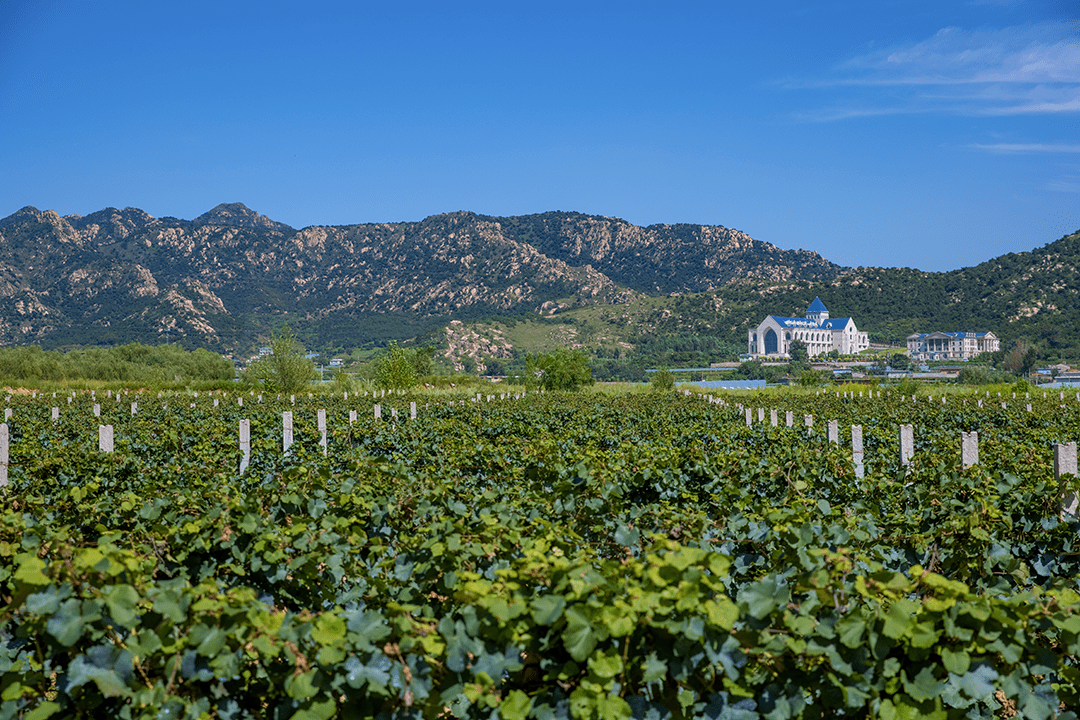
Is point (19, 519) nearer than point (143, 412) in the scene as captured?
Yes

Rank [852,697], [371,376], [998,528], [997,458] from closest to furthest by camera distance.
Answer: [852,697], [998,528], [997,458], [371,376]

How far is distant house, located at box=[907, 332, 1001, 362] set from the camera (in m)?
101

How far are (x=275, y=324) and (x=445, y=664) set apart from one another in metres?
Result: 190

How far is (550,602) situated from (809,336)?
140805mm

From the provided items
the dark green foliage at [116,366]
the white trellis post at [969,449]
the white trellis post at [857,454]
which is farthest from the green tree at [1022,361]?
the white trellis post at [969,449]

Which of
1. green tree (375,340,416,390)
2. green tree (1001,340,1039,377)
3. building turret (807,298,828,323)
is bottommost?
green tree (1001,340,1039,377)

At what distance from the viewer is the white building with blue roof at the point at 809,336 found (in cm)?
12988

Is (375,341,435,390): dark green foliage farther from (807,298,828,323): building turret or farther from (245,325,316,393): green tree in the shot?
(807,298,828,323): building turret

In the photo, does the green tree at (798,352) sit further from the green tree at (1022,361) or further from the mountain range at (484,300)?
the green tree at (1022,361)

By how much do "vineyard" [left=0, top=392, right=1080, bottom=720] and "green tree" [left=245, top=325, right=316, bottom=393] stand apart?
37993mm

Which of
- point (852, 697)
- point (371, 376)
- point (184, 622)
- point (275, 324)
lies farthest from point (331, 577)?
point (275, 324)

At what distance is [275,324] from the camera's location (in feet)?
595

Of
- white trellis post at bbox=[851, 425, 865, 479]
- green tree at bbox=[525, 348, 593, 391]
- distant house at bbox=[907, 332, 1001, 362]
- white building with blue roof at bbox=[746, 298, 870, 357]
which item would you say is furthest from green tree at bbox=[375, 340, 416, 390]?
white building with blue roof at bbox=[746, 298, 870, 357]

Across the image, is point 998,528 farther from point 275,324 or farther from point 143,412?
point 275,324
